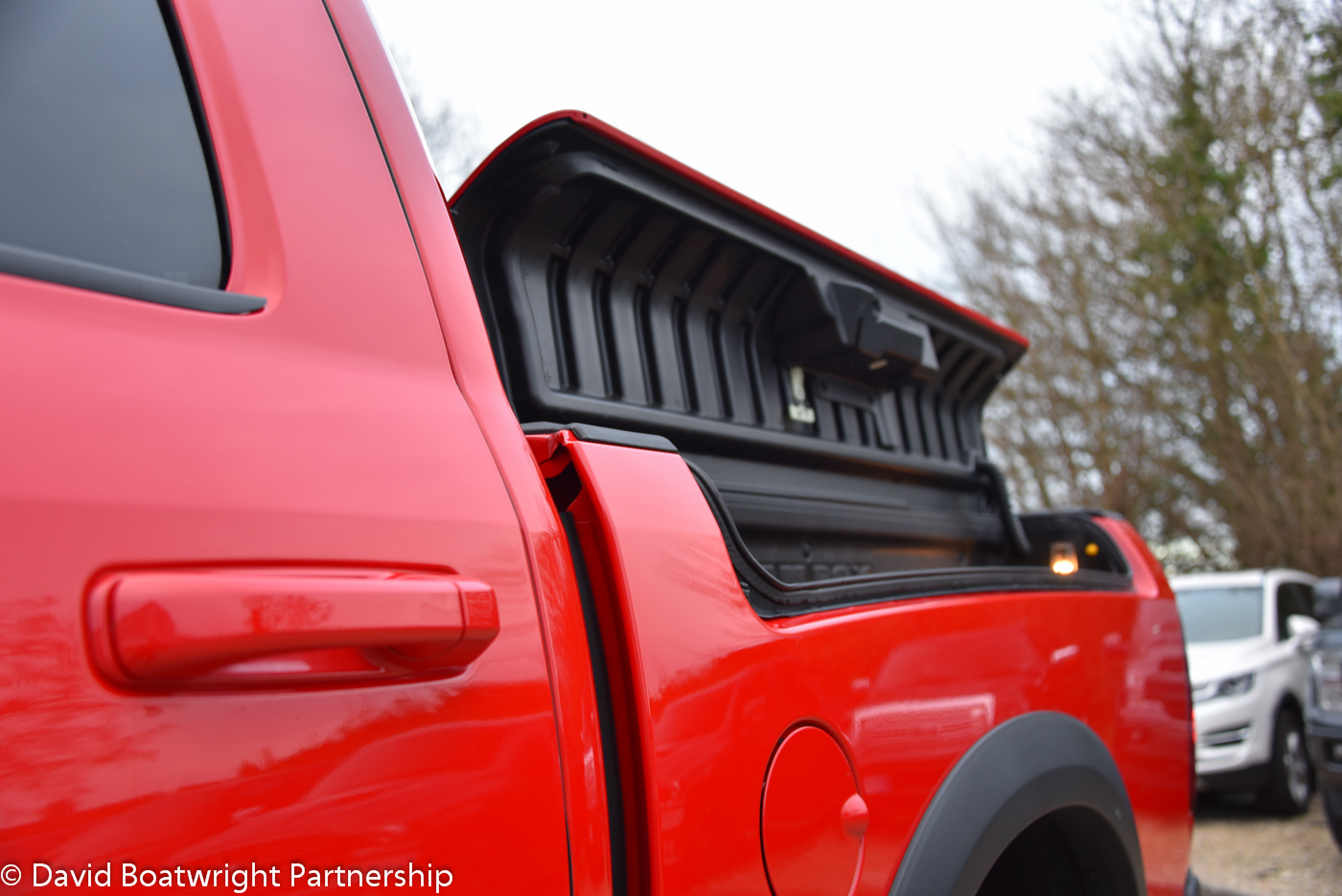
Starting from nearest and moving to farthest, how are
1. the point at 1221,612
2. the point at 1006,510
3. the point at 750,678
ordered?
the point at 750,678 → the point at 1006,510 → the point at 1221,612

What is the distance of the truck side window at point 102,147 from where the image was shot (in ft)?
2.68

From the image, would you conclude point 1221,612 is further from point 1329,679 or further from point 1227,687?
point 1329,679

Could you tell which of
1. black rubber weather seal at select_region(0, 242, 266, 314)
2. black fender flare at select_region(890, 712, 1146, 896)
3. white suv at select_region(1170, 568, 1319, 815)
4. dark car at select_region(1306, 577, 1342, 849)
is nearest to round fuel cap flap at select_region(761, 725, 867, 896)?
black fender flare at select_region(890, 712, 1146, 896)

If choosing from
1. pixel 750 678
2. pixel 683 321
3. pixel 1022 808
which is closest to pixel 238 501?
pixel 750 678

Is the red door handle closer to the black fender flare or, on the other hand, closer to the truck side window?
the truck side window

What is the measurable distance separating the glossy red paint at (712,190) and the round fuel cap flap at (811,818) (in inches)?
41.9

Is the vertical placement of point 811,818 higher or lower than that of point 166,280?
lower

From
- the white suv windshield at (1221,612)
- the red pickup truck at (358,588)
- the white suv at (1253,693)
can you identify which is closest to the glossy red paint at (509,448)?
the red pickup truck at (358,588)

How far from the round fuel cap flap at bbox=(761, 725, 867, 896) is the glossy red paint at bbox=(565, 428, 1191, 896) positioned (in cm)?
2

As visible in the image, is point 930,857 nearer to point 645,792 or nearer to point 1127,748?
point 645,792

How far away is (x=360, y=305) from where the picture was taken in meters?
0.95

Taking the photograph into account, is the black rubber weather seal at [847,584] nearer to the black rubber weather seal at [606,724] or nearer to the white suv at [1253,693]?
the black rubber weather seal at [606,724]

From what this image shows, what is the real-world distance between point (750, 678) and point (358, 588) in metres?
0.52

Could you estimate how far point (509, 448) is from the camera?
980 mm
